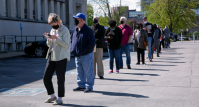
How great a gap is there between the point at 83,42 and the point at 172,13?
55.0m

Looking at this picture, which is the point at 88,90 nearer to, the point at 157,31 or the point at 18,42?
the point at 157,31

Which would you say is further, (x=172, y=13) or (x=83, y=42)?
(x=172, y=13)

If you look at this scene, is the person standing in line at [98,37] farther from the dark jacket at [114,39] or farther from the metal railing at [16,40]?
the metal railing at [16,40]

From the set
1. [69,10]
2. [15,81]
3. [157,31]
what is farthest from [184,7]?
[15,81]

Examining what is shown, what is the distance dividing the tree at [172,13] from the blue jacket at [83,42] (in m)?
53.2

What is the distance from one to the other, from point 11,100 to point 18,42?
23.2 m

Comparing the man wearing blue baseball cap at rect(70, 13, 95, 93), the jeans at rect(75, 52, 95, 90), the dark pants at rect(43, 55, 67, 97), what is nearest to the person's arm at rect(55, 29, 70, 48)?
the dark pants at rect(43, 55, 67, 97)

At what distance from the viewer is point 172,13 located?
59.9 meters

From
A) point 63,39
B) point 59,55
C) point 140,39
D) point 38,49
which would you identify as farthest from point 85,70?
point 38,49

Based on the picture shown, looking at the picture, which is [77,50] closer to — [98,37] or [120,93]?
[120,93]

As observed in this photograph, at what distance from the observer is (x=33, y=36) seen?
105 ft

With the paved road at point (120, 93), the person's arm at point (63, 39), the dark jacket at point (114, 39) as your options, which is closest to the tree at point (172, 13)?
the dark jacket at point (114, 39)

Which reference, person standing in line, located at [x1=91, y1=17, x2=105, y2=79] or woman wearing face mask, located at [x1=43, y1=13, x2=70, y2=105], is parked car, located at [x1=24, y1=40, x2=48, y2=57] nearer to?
person standing in line, located at [x1=91, y1=17, x2=105, y2=79]

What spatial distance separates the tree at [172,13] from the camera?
5912 centimetres
